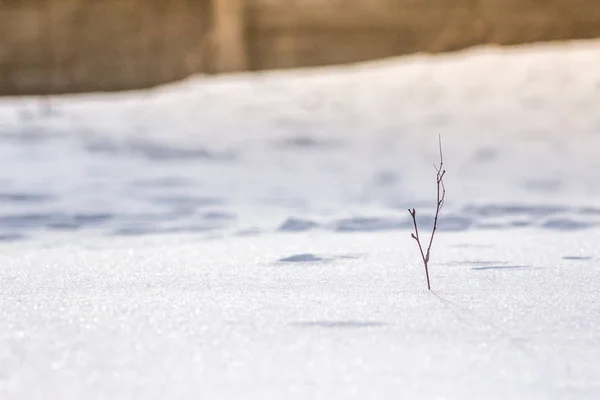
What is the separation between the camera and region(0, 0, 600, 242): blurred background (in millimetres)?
3842

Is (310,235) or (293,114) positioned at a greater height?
(293,114)

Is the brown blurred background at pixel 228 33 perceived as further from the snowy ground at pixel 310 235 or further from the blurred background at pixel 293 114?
the snowy ground at pixel 310 235

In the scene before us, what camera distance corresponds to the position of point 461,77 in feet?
17.0

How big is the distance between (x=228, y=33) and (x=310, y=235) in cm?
269

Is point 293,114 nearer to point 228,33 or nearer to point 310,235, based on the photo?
point 228,33

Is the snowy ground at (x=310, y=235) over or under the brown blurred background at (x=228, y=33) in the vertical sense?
under

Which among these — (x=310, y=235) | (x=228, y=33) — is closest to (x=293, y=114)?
(x=228, y=33)

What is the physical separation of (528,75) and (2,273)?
11.9 feet

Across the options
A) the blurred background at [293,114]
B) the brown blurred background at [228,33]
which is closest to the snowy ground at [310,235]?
the blurred background at [293,114]

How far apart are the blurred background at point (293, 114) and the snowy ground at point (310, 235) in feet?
0.06

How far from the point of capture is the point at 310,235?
326 centimetres

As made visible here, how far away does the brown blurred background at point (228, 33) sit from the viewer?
5.58m

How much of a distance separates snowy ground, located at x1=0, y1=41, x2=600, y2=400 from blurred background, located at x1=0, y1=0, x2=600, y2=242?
0.02 metres

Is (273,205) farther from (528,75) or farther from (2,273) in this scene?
(528,75)
